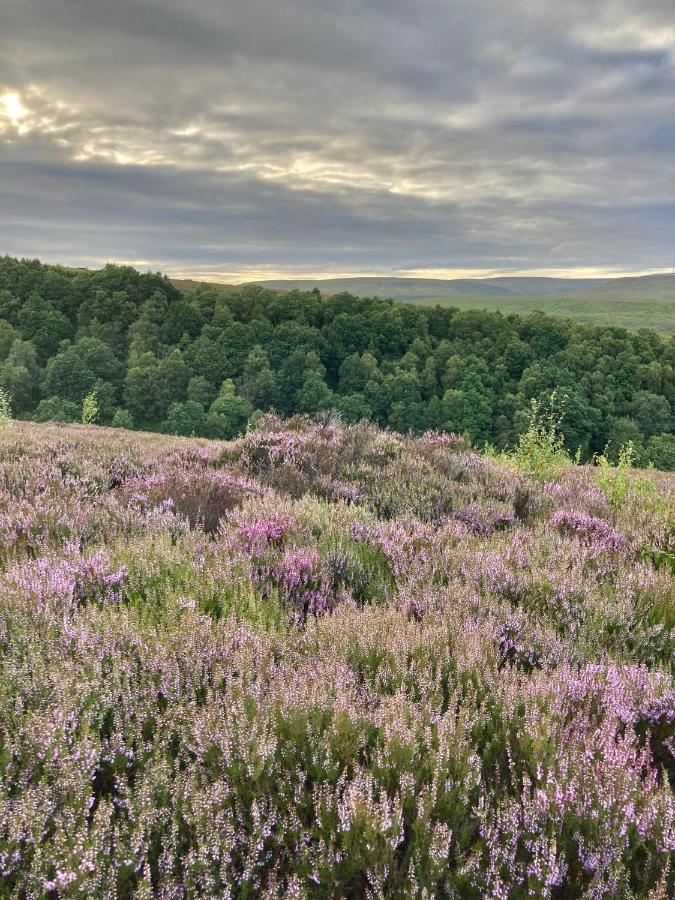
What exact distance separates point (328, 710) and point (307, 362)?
75.5 meters

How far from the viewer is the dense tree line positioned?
220ft

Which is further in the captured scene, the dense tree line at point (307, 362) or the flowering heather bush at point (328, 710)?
the dense tree line at point (307, 362)

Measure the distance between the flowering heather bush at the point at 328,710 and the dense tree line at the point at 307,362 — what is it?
202 ft

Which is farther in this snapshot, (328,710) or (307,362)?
(307,362)

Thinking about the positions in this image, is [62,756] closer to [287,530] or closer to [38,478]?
[287,530]

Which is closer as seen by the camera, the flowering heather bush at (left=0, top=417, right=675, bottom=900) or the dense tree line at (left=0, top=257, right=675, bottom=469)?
the flowering heather bush at (left=0, top=417, right=675, bottom=900)

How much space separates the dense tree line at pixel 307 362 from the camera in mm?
66938

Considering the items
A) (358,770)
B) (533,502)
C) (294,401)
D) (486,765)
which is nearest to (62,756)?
(358,770)

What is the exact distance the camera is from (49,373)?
222ft

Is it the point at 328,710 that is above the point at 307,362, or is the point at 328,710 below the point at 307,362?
below

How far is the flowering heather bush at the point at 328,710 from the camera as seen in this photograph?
1.48m

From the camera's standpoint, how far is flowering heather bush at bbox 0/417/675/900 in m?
1.48

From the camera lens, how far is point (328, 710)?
6.45 feet

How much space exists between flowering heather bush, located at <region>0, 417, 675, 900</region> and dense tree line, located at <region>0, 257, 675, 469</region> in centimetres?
6162
